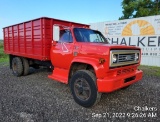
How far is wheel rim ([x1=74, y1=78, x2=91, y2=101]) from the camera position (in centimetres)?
420

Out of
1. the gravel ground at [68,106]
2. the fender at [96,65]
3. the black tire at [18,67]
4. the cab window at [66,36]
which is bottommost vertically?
the gravel ground at [68,106]

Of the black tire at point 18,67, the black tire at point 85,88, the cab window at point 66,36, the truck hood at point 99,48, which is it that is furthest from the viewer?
the black tire at point 18,67

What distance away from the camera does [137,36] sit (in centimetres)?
1099

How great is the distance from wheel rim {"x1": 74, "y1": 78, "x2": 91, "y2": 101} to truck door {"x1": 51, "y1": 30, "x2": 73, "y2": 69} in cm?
78

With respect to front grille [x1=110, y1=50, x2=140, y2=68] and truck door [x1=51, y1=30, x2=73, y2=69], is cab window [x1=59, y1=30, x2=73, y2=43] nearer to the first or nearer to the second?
truck door [x1=51, y1=30, x2=73, y2=69]

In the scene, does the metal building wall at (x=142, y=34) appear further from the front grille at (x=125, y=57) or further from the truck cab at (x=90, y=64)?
the front grille at (x=125, y=57)

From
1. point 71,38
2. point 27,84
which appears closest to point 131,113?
point 71,38

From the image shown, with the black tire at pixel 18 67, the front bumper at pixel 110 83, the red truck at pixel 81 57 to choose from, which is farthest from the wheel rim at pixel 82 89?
the black tire at pixel 18 67

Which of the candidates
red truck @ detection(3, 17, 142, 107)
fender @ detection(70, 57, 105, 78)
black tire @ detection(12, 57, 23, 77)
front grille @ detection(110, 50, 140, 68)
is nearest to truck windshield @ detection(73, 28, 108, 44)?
red truck @ detection(3, 17, 142, 107)

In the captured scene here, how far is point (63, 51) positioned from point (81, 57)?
863mm

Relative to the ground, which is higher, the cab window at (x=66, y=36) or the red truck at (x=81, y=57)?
the cab window at (x=66, y=36)

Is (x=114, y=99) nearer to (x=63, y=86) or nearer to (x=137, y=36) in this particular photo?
(x=63, y=86)

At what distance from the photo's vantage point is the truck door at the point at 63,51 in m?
4.89

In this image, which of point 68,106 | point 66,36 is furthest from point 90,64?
point 66,36
